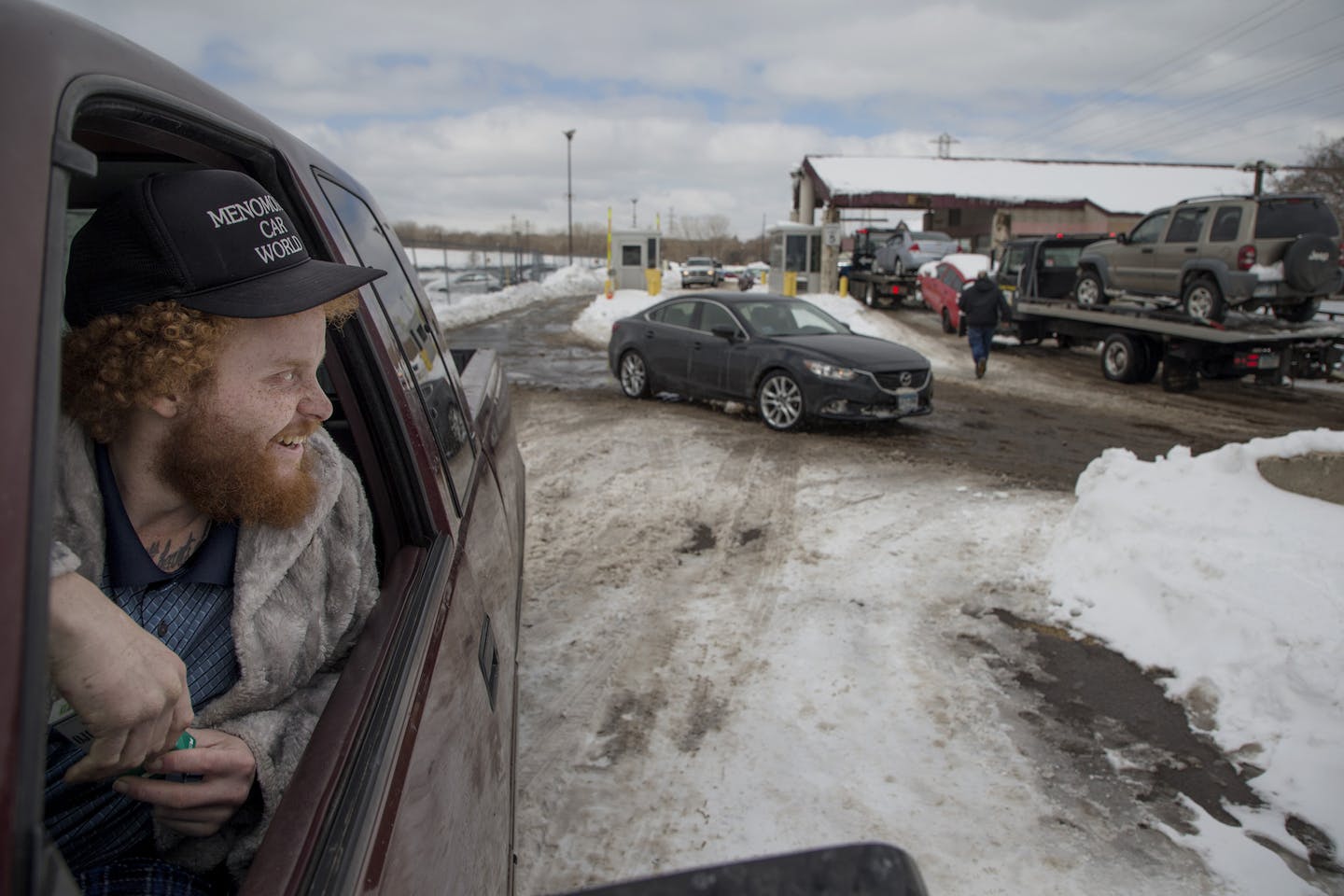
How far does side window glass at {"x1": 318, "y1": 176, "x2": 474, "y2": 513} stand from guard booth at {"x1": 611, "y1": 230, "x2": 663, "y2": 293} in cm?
2903

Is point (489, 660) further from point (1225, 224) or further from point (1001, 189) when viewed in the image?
point (1001, 189)

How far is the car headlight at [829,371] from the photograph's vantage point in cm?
904

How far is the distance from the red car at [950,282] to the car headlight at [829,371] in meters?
11.6

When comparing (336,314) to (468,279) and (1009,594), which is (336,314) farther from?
(468,279)

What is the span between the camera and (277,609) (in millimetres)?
1538

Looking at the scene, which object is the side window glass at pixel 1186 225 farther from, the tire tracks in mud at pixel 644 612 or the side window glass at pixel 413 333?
the side window glass at pixel 413 333

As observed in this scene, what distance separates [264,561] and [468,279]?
110 feet

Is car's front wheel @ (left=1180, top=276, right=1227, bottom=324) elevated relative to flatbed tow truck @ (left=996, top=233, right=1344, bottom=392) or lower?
elevated

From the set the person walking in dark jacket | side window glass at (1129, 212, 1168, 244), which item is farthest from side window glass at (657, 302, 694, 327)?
side window glass at (1129, 212, 1168, 244)

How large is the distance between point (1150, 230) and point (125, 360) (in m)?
16.4

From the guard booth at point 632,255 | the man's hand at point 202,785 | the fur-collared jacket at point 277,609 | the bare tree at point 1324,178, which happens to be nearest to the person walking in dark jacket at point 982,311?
the fur-collared jacket at point 277,609

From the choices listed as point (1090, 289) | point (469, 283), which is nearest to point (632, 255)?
point (469, 283)

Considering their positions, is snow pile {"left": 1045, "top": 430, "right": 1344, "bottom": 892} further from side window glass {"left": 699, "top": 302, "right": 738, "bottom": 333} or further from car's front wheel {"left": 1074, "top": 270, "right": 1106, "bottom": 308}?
car's front wheel {"left": 1074, "top": 270, "right": 1106, "bottom": 308}

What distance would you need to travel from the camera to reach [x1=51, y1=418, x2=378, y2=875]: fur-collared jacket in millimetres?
1332
